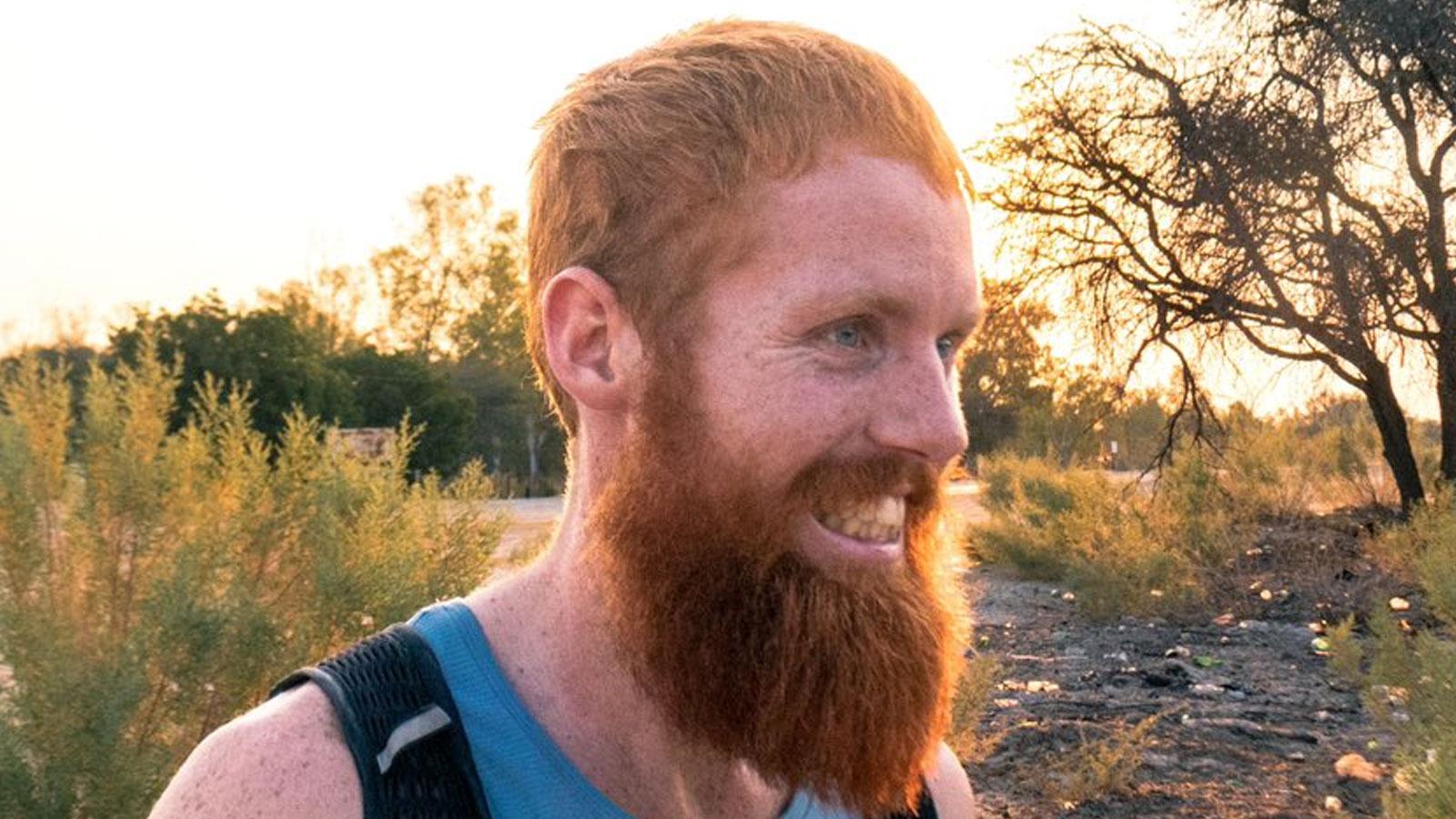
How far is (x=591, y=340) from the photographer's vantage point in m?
1.80

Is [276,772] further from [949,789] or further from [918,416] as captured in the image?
[949,789]

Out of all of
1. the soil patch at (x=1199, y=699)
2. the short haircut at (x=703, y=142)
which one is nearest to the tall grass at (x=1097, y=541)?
the soil patch at (x=1199, y=699)

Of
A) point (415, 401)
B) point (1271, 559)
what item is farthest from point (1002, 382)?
point (1271, 559)

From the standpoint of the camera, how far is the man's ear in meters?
1.77

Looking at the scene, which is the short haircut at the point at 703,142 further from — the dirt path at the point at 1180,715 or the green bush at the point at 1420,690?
the dirt path at the point at 1180,715

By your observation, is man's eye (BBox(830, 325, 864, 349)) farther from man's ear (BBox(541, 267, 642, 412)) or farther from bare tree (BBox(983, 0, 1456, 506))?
bare tree (BBox(983, 0, 1456, 506))

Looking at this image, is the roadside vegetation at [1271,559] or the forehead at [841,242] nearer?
the forehead at [841,242]

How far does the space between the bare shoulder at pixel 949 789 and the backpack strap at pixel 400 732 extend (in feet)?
2.24

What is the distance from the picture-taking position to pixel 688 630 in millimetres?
1773

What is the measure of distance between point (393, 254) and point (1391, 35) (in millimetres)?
35862

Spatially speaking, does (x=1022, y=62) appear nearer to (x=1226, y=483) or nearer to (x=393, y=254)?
(x=1226, y=483)

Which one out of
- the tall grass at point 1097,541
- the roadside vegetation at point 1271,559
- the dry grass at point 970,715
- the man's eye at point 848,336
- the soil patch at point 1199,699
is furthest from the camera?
the tall grass at point 1097,541

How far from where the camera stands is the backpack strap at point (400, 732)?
1.49 metres

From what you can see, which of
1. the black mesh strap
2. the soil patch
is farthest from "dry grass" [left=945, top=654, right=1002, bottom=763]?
the black mesh strap
